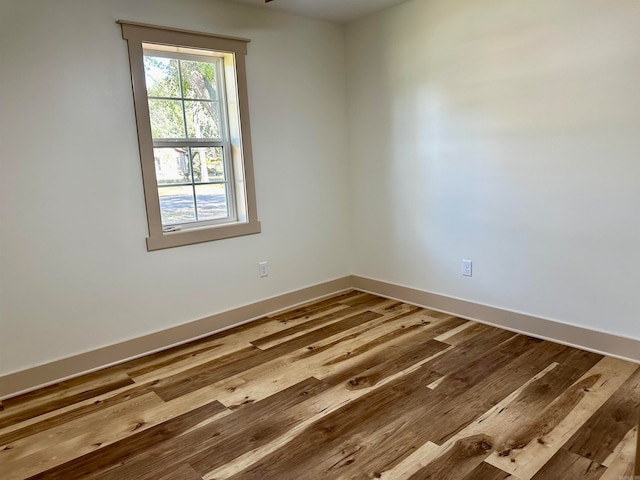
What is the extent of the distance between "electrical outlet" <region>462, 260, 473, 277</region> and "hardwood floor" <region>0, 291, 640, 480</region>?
17.2 inches

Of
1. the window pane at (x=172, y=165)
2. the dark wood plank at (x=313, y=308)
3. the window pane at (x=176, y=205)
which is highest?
the window pane at (x=172, y=165)

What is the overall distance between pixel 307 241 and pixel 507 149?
70.9 inches

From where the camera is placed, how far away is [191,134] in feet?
10.5

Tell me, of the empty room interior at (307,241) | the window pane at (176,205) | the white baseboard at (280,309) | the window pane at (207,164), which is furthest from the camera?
the window pane at (207,164)

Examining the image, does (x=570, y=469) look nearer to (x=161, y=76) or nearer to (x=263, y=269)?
(x=263, y=269)

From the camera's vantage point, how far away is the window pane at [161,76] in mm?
2971

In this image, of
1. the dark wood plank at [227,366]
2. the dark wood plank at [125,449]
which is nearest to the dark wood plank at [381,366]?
the dark wood plank at [227,366]

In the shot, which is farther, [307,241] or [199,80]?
[307,241]

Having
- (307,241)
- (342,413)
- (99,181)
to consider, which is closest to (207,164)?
(99,181)

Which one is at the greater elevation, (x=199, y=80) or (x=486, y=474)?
(x=199, y=80)

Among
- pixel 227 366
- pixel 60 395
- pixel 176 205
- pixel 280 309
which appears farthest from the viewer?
pixel 280 309

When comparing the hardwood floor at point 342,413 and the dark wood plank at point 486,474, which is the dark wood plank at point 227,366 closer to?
the hardwood floor at point 342,413

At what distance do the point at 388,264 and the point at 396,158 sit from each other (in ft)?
3.12

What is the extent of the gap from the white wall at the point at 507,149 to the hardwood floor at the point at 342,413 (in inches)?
19.0
